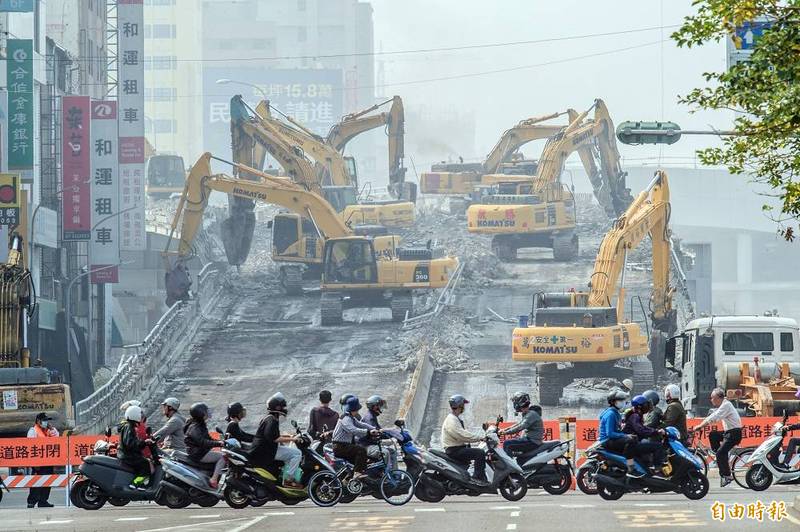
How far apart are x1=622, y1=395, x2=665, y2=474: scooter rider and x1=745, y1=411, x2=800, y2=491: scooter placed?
203cm

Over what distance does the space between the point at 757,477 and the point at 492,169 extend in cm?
6072

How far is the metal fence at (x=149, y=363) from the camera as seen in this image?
157 ft

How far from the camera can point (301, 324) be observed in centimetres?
6309

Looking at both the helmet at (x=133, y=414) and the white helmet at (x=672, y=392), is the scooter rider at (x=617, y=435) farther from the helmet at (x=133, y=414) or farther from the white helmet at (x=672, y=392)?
the helmet at (x=133, y=414)

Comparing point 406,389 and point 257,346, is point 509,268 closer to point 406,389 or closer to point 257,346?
point 257,346

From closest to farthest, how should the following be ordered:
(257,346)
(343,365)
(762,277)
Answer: (343,365) < (257,346) < (762,277)

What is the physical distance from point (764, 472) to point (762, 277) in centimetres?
13702

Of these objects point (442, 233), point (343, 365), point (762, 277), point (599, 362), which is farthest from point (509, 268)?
point (762, 277)

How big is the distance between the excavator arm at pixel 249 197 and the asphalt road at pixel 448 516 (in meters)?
37.1

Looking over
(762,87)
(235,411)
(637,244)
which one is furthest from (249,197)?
(762,87)

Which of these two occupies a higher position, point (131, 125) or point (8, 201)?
point (131, 125)

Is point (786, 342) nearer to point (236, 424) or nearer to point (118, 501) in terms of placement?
point (236, 424)

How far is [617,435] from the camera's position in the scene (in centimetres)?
2316

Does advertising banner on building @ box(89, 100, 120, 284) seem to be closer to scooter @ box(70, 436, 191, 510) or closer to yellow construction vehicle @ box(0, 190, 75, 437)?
yellow construction vehicle @ box(0, 190, 75, 437)
